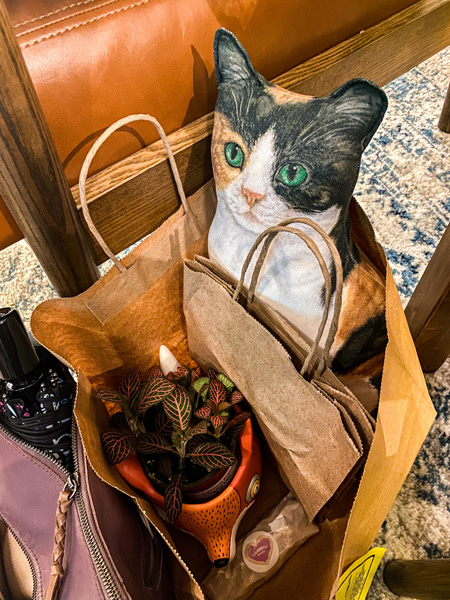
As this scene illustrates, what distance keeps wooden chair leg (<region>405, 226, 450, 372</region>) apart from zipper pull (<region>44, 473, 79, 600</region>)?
568mm

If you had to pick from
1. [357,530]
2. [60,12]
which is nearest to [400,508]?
[357,530]

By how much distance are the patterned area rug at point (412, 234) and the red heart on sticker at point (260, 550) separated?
185 millimetres

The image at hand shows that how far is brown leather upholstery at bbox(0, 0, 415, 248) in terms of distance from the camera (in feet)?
1.65

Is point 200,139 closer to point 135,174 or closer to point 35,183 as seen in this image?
point 135,174

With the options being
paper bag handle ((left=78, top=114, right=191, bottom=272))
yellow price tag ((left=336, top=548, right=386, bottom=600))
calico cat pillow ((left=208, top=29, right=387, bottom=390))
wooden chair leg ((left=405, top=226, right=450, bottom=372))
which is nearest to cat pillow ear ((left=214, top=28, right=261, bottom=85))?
calico cat pillow ((left=208, top=29, right=387, bottom=390))

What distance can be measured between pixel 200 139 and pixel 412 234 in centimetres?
63

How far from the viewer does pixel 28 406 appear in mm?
488

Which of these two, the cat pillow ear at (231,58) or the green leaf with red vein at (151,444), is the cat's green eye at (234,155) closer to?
the cat pillow ear at (231,58)

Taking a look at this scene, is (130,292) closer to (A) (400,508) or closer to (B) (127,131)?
(B) (127,131)

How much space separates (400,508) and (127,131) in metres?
0.72

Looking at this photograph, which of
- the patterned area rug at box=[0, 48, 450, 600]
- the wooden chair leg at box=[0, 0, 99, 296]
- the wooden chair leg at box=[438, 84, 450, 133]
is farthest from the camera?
the wooden chair leg at box=[438, 84, 450, 133]

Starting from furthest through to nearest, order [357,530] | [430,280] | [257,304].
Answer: [430,280], [257,304], [357,530]

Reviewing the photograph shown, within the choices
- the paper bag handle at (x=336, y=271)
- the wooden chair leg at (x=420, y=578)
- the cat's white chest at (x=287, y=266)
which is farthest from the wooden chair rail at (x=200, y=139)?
the wooden chair leg at (x=420, y=578)

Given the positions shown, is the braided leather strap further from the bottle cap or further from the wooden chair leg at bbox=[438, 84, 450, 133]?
the wooden chair leg at bbox=[438, 84, 450, 133]
